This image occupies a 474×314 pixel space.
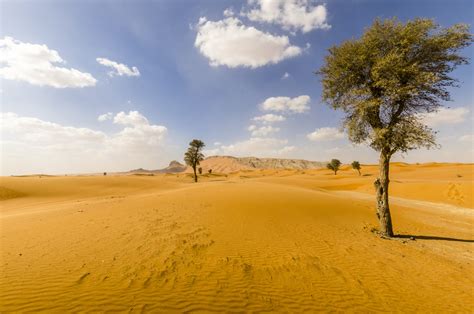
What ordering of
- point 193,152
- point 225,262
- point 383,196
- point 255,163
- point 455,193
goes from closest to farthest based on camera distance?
point 225,262, point 383,196, point 455,193, point 193,152, point 255,163

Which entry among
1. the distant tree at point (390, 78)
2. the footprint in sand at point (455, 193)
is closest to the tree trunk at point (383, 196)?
the distant tree at point (390, 78)

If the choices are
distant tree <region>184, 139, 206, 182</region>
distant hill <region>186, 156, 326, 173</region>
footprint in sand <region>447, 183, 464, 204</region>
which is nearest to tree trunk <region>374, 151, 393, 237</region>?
footprint in sand <region>447, 183, 464, 204</region>

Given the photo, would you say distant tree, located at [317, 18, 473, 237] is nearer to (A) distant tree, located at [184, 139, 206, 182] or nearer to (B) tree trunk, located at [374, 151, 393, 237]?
(B) tree trunk, located at [374, 151, 393, 237]

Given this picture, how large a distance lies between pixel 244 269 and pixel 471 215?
22.4m

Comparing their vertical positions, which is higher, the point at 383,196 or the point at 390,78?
the point at 390,78

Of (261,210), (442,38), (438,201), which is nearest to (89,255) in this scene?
(261,210)

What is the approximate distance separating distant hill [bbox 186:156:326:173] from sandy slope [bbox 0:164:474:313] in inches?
6050

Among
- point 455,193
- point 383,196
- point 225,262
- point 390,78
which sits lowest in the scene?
point 455,193

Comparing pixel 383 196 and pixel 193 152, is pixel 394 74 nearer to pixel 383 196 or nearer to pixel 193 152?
pixel 383 196

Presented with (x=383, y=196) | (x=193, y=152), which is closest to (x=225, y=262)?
(x=383, y=196)

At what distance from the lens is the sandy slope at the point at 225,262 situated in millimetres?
5977

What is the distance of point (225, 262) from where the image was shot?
802 centimetres

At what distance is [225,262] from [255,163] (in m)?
177

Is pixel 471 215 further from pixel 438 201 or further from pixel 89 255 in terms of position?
pixel 89 255
